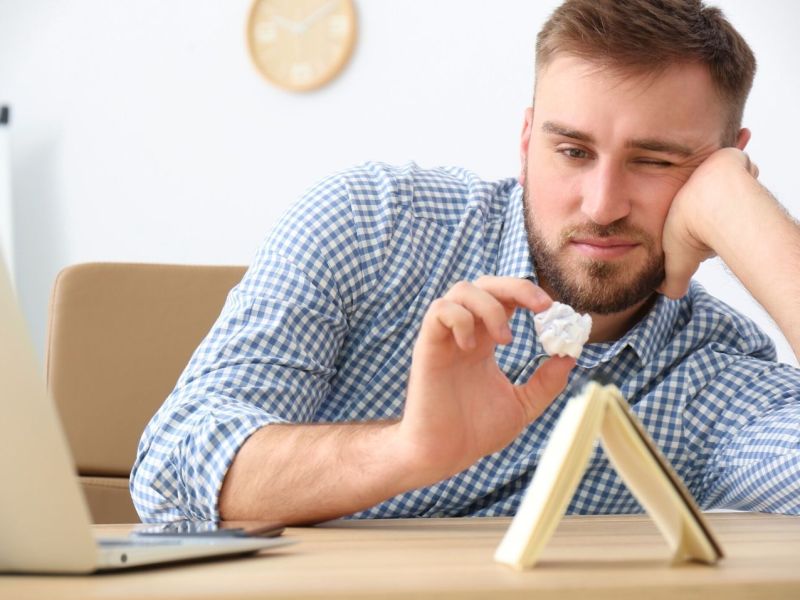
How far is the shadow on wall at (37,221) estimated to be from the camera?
3852 millimetres

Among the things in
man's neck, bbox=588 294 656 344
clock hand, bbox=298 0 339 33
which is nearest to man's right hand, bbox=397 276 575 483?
man's neck, bbox=588 294 656 344

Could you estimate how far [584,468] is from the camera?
603 mm

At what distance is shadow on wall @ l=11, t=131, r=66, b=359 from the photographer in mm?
3852

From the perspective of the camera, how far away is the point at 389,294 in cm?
148

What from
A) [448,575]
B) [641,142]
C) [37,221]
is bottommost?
[37,221]

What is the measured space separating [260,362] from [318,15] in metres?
2.75

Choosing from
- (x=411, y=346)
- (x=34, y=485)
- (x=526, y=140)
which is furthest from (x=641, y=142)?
(x=34, y=485)

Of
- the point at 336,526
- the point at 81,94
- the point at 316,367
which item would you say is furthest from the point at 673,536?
the point at 81,94

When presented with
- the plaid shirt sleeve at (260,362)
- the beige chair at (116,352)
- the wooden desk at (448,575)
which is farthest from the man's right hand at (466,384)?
the beige chair at (116,352)

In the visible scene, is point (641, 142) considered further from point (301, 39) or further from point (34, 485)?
point (301, 39)

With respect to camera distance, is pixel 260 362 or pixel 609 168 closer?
pixel 260 362

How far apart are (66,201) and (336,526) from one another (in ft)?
10.3

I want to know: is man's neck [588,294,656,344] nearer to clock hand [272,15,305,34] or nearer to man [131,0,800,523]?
man [131,0,800,523]

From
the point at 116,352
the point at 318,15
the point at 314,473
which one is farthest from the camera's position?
the point at 318,15
